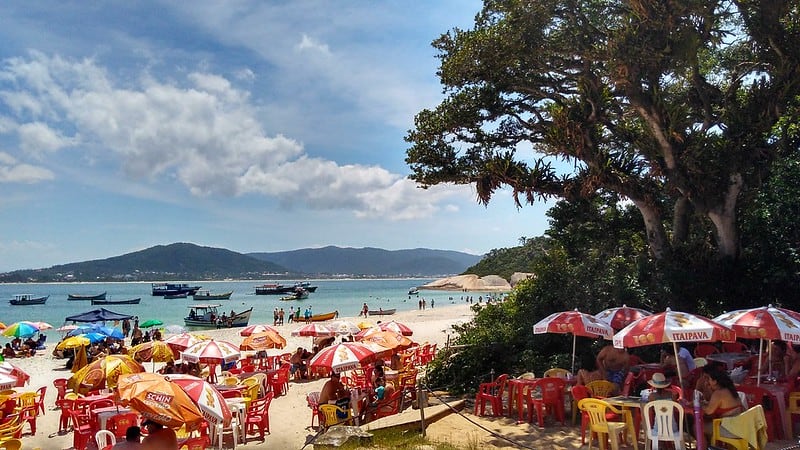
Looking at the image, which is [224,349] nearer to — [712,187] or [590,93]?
[590,93]

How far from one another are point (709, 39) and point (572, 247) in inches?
315

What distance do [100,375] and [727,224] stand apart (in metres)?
14.5

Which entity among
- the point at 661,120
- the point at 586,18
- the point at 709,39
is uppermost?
the point at 586,18

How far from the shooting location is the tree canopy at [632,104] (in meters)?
12.4

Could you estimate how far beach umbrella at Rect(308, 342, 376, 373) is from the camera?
10484 millimetres

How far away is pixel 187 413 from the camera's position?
6.49 m

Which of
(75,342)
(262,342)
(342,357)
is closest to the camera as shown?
(342,357)

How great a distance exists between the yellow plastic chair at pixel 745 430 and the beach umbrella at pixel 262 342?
39.7 ft

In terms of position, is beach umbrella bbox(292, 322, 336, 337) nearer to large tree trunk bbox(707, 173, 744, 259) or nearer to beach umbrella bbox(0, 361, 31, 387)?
beach umbrella bbox(0, 361, 31, 387)

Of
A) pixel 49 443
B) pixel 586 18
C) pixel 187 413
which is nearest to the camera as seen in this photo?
pixel 187 413

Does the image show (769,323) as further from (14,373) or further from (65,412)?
(14,373)

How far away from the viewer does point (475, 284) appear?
111438 mm

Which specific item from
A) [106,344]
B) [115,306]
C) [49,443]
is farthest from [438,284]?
[49,443]

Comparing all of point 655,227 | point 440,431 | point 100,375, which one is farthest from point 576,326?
point 100,375
